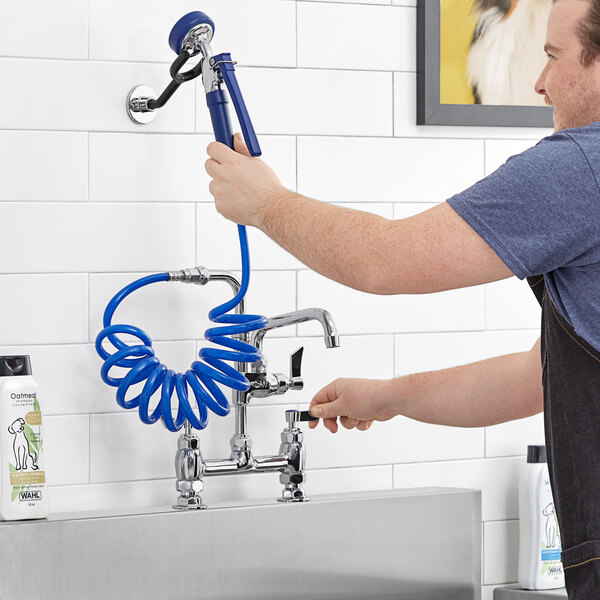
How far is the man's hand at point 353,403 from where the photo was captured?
1.39 m

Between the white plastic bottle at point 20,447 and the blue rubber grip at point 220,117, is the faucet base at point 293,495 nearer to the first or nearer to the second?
the white plastic bottle at point 20,447

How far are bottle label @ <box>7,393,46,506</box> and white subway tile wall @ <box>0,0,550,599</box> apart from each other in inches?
4.1

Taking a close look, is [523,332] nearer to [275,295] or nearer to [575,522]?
[275,295]

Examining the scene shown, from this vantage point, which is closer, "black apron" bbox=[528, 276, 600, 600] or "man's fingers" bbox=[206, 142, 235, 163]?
"black apron" bbox=[528, 276, 600, 600]

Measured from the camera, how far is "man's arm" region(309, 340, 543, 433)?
1354mm

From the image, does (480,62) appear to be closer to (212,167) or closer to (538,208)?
(212,167)

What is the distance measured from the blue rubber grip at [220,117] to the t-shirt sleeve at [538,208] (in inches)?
16.1

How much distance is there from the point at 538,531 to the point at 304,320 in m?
0.53

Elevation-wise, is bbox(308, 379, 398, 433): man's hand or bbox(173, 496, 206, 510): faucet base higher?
bbox(308, 379, 398, 433): man's hand

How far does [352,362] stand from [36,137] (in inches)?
23.3

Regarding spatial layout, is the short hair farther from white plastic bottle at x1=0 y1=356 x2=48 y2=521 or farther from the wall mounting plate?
white plastic bottle at x1=0 y1=356 x2=48 y2=521

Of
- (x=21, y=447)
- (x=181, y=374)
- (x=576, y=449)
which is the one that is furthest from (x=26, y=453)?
(x=576, y=449)

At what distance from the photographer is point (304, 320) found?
144 centimetres

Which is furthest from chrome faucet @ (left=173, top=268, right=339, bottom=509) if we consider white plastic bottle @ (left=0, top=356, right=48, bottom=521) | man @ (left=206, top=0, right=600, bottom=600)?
man @ (left=206, top=0, right=600, bottom=600)
